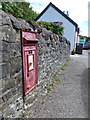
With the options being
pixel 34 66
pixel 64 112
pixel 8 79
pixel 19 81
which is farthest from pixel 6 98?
pixel 64 112

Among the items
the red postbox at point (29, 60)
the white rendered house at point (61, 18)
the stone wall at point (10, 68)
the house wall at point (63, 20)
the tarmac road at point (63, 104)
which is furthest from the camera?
the house wall at point (63, 20)

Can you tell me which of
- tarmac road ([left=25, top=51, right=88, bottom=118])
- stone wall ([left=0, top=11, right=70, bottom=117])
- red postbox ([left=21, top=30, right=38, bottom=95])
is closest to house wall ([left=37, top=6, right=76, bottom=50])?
tarmac road ([left=25, top=51, right=88, bottom=118])

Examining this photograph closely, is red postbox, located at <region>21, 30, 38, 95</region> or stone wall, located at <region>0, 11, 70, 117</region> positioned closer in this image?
stone wall, located at <region>0, 11, 70, 117</region>

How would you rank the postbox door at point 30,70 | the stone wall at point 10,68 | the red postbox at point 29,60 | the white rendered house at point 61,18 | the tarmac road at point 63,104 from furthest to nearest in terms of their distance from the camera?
the white rendered house at point 61,18 < the tarmac road at point 63,104 < the postbox door at point 30,70 < the red postbox at point 29,60 < the stone wall at point 10,68

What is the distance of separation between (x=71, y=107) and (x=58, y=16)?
1505cm

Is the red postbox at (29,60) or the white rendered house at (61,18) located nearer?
the red postbox at (29,60)

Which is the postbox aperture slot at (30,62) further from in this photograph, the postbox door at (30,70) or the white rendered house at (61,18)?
the white rendered house at (61,18)

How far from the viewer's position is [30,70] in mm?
2725

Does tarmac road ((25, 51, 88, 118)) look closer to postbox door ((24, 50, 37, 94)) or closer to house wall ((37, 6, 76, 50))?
postbox door ((24, 50, 37, 94))

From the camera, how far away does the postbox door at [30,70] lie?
8.30ft

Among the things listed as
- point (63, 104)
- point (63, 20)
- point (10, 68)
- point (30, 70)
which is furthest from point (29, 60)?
point (63, 20)

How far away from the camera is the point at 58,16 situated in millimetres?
15875

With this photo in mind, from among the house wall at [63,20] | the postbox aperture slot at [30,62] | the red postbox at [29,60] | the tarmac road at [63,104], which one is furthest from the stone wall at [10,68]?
the house wall at [63,20]

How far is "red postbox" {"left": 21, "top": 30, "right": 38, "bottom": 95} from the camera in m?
2.40
